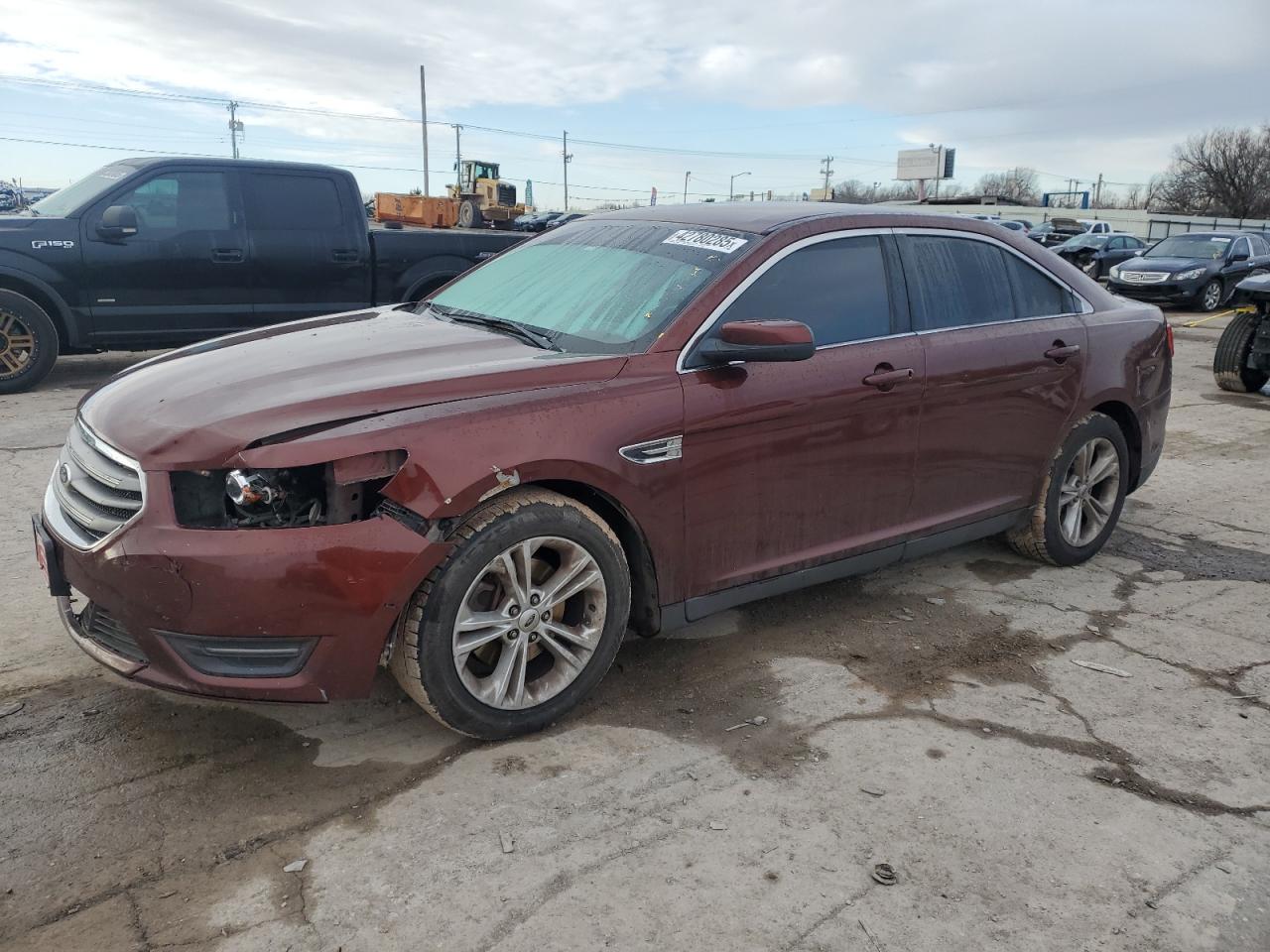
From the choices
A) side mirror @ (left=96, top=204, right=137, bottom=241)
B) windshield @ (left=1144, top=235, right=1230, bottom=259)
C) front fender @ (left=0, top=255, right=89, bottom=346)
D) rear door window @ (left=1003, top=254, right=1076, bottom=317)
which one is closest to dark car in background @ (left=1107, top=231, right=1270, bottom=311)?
windshield @ (left=1144, top=235, right=1230, bottom=259)

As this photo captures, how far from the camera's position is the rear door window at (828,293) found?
3.51 m

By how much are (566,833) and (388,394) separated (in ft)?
4.37

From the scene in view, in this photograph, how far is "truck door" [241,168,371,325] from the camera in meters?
8.77

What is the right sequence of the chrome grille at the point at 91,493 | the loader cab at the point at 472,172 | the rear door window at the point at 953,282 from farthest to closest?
1. the loader cab at the point at 472,172
2. the rear door window at the point at 953,282
3. the chrome grille at the point at 91,493

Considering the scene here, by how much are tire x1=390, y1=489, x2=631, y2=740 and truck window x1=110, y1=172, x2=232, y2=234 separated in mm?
6953

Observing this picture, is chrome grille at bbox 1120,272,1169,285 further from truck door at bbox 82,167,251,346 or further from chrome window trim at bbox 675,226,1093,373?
truck door at bbox 82,167,251,346

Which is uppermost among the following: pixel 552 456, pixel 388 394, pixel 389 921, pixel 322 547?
pixel 388 394

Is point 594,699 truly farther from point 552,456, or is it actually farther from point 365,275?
point 365,275

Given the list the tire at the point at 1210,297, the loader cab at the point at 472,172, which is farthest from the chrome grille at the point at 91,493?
the loader cab at the point at 472,172

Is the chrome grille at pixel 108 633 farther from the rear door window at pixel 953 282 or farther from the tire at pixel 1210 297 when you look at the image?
the tire at pixel 1210 297

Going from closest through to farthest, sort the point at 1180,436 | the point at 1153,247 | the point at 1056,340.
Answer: the point at 1056,340
the point at 1180,436
the point at 1153,247

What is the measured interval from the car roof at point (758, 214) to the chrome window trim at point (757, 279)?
85 millimetres

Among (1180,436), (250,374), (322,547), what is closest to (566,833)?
(322,547)

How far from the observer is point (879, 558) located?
12.9 ft
